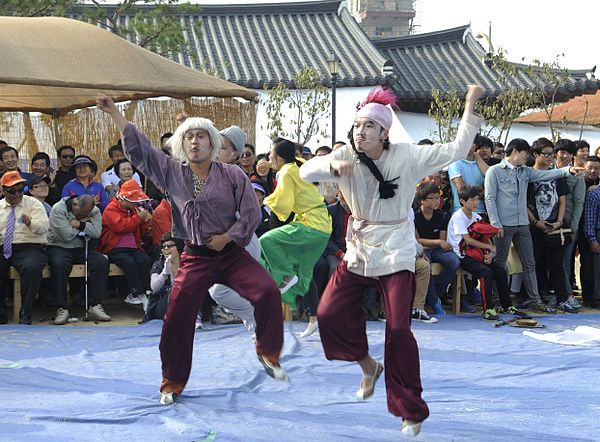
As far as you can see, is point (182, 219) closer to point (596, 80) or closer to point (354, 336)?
point (354, 336)

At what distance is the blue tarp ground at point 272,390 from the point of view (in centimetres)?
496

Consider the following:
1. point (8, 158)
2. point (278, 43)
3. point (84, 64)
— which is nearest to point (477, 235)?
point (84, 64)

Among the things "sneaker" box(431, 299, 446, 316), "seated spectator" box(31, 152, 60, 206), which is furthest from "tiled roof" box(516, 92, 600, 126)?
"seated spectator" box(31, 152, 60, 206)

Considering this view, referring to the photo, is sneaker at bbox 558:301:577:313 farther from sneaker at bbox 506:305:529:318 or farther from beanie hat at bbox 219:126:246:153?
beanie hat at bbox 219:126:246:153

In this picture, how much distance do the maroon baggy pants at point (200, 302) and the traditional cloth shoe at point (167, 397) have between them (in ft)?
0.08

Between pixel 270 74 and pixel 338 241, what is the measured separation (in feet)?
38.8

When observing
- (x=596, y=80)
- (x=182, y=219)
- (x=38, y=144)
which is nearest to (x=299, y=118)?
(x=38, y=144)

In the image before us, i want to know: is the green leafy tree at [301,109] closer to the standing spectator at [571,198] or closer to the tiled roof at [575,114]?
the tiled roof at [575,114]

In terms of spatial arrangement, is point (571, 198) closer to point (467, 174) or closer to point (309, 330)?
point (467, 174)

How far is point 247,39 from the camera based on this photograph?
22.6 metres

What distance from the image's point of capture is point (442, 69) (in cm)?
2172

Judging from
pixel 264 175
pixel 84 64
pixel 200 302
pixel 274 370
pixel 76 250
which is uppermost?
pixel 84 64

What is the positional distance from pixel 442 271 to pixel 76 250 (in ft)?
12.2

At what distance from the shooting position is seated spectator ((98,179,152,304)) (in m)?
8.95
